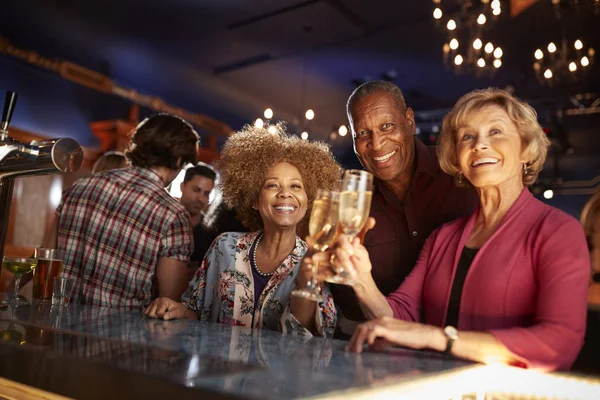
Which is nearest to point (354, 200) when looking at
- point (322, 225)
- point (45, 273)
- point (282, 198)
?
point (322, 225)

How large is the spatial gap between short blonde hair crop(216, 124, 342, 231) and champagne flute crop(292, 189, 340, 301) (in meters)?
1.05

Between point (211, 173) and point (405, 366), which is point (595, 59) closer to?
point (211, 173)

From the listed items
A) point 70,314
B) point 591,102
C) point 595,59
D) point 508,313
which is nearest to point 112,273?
point 70,314

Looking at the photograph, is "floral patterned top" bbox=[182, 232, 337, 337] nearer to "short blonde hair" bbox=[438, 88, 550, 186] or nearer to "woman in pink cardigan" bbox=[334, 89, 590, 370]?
"woman in pink cardigan" bbox=[334, 89, 590, 370]

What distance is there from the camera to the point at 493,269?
1701mm

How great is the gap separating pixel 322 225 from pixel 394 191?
48.6 inches

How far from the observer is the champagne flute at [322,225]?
1504mm

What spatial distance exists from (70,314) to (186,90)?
294 inches

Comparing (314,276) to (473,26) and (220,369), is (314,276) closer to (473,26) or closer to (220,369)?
(220,369)

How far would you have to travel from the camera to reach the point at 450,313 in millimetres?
1793

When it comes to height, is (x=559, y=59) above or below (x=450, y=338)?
above

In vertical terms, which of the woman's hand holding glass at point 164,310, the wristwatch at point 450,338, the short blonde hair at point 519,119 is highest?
the short blonde hair at point 519,119

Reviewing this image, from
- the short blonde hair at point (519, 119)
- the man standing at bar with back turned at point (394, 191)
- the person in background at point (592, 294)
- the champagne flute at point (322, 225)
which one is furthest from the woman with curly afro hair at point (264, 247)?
the person in background at point (592, 294)

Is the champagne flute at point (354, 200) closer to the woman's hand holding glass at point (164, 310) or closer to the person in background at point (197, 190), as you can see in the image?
the woman's hand holding glass at point (164, 310)
